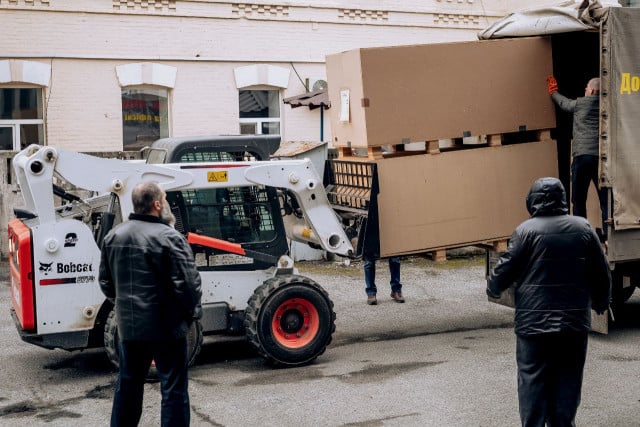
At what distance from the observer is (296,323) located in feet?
28.7

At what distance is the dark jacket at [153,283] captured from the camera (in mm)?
5969

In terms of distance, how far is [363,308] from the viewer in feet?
37.2

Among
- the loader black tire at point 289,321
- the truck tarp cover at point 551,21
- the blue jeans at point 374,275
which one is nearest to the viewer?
the loader black tire at point 289,321

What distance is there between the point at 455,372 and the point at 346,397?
1208mm

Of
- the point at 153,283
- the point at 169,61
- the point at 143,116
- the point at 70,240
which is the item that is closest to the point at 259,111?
the point at 169,61

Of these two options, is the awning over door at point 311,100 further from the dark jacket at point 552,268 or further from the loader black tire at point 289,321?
the dark jacket at point 552,268

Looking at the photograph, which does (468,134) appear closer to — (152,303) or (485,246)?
(485,246)

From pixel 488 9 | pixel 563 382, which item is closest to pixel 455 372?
pixel 563 382

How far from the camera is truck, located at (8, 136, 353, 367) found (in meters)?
8.04

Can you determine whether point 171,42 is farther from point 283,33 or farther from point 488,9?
point 488,9

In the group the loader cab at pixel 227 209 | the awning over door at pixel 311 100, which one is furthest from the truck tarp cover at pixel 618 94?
the awning over door at pixel 311 100

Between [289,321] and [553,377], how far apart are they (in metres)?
3.28

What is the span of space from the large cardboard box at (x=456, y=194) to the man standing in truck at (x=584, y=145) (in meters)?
0.40

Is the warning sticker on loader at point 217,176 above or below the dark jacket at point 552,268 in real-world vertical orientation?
above
